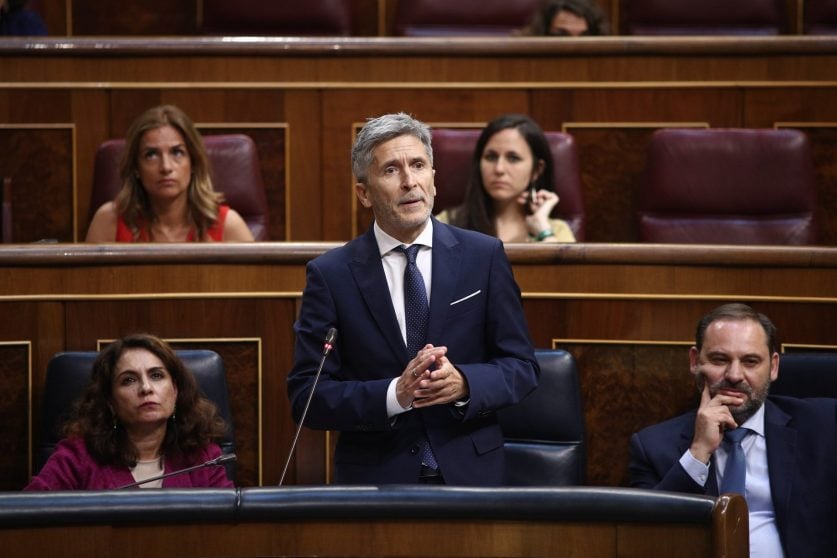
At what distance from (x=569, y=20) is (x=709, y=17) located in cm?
46

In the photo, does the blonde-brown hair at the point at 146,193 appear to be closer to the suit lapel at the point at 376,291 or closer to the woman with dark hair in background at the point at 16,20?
the woman with dark hair in background at the point at 16,20

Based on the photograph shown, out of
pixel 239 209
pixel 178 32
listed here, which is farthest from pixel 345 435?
pixel 178 32

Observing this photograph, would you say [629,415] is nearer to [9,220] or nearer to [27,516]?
[27,516]

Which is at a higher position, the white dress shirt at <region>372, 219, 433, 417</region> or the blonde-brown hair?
the blonde-brown hair

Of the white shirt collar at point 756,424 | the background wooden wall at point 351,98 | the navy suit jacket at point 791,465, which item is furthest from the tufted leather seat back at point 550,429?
the background wooden wall at point 351,98

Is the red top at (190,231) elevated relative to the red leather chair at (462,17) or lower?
lower

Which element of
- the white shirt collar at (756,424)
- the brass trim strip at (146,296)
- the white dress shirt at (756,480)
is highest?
the brass trim strip at (146,296)

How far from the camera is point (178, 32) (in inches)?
111

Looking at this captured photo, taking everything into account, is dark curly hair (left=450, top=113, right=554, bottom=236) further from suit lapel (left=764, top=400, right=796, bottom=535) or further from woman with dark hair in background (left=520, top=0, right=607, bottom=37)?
suit lapel (left=764, top=400, right=796, bottom=535)

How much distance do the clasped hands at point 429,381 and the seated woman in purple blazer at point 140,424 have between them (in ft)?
1.18

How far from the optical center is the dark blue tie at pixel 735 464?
1.33 meters

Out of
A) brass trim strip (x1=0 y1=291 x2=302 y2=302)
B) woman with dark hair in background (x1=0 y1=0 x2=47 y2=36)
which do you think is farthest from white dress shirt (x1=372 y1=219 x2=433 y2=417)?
woman with dark hair in background (x1=0 y1=0 x2=47 y2=36)

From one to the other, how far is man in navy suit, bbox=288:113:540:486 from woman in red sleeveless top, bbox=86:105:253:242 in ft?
2.37

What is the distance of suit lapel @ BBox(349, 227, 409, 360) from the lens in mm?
1209
